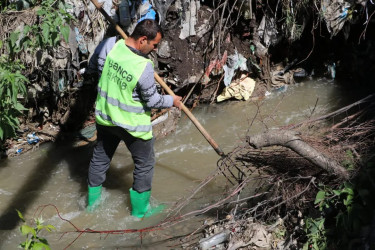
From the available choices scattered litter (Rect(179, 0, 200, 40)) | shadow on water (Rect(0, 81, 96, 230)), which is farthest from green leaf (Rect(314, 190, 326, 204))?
scattered litter (Rect(179, 0, 200, 40))

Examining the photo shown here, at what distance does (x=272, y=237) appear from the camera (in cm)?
326

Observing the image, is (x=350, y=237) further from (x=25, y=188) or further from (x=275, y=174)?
(x=25, y=188)

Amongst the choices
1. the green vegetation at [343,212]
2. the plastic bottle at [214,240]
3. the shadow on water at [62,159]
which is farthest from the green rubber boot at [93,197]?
the green vegetation at [343,212]

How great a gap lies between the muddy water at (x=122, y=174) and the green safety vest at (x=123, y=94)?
0.87 meters

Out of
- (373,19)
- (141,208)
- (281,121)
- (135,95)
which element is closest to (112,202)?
(141,208)

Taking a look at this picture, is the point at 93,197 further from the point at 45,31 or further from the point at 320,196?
the point at 320,196

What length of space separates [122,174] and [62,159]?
Answer: 78 centimetres

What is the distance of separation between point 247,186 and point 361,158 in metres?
0.97

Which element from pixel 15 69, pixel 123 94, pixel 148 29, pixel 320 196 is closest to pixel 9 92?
pixel 15 69

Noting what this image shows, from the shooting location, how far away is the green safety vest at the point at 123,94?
3.47 m

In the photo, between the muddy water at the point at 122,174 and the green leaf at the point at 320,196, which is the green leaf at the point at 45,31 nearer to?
the muddy water at the point at 122,174

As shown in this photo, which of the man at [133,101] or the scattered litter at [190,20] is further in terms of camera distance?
the scattered litter at [190,20]

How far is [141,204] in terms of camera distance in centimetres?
406

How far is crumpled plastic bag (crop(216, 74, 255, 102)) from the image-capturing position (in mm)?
5742
